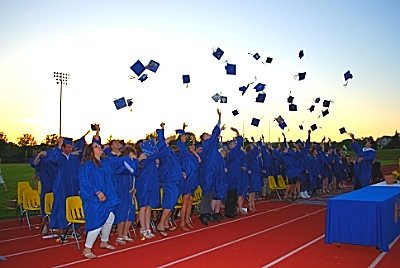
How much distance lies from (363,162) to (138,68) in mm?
6861

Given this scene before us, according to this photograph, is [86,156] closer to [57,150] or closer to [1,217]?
[57,150]

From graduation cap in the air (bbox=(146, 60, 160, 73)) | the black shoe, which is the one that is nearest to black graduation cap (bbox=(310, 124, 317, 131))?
the black shoe

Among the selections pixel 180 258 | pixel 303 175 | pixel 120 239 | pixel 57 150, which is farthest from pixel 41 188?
pixel 303 175

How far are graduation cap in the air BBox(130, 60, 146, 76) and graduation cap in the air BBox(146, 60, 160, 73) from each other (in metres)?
0.17

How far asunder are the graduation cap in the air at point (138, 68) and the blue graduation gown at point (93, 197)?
12.0 feet

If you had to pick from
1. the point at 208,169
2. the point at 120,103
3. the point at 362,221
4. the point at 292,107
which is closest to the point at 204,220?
the point at 208,169

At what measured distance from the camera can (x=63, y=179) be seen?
889 cm

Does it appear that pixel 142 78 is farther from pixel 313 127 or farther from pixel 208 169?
pixel 313 127

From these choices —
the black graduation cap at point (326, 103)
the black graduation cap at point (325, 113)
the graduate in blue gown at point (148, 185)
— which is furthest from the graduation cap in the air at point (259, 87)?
the graduate in blue gown at point (148, 185)

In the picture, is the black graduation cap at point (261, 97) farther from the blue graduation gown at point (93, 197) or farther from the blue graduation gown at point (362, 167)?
the blue graduation gown at point (93, 197)

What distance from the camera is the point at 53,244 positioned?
323 inches

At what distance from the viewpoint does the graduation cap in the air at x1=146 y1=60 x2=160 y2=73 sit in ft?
35.0

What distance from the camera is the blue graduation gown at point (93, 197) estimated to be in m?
7.04

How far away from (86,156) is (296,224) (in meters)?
5.24
